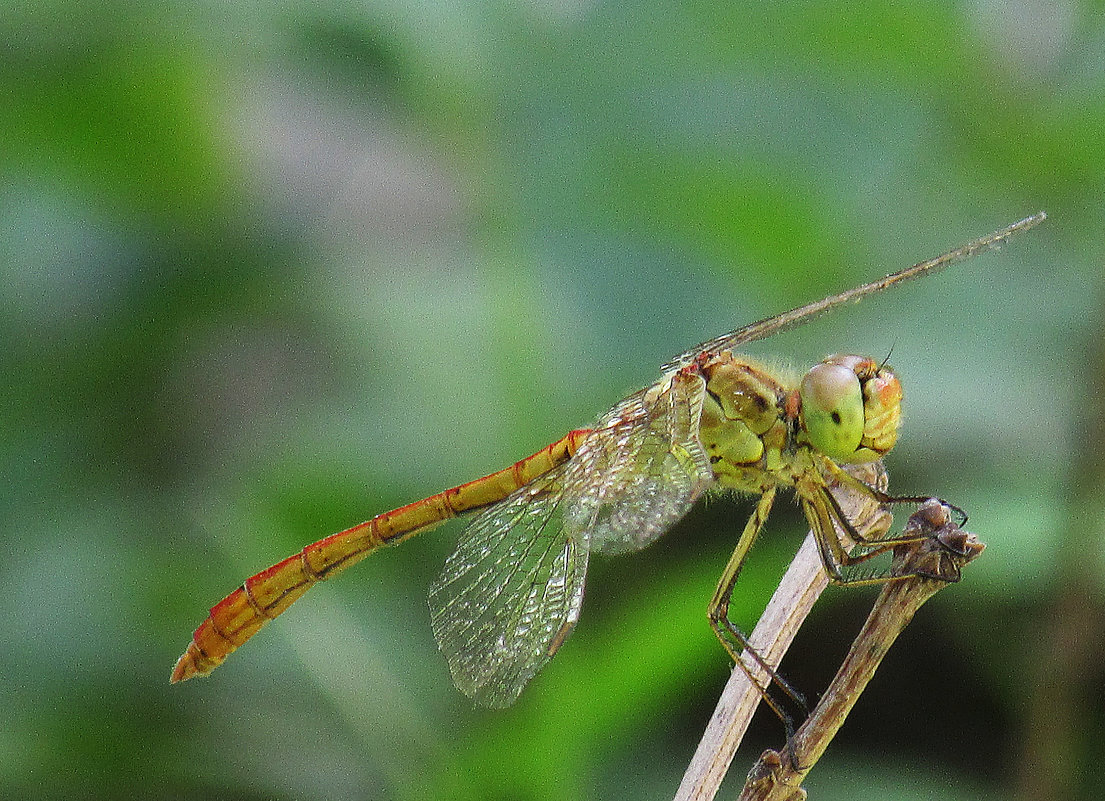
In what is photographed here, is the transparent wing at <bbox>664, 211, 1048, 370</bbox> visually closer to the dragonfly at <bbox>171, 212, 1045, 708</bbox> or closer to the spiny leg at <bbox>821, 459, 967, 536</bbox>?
the dragonfly at <bbox>171, 212, 1045, 708</bbox>

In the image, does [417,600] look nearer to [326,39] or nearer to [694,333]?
[694,333]

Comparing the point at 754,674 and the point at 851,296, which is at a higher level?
the point at 851,296

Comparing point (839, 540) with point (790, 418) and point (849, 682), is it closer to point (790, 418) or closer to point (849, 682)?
point (790, 418)

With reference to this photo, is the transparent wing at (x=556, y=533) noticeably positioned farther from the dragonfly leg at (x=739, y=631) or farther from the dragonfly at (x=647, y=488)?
the dragonfly leg at (x=739, y=631)

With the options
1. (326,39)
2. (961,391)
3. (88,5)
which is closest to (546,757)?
(961,391)

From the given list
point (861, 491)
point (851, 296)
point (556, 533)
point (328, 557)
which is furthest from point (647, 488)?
point (328, 557)

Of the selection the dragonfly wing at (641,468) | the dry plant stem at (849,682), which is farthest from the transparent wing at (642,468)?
the dry plant stem at (849,682)
